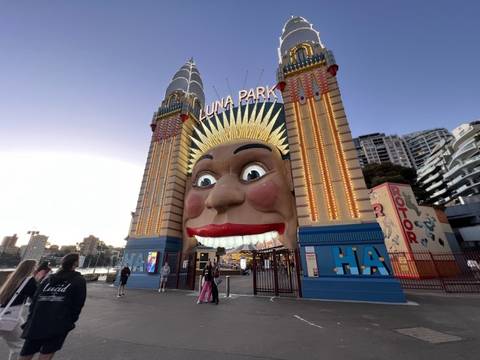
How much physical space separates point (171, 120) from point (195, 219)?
9.26 m

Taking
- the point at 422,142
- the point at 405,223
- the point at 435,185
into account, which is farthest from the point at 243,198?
the point at 422,142

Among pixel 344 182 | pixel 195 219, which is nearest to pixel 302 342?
pixel 344 182

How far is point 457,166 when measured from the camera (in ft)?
184

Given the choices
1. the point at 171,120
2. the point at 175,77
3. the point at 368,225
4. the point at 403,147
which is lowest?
the point at 368,225

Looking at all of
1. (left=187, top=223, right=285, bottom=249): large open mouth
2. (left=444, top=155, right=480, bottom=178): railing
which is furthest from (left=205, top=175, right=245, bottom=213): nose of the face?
(left=444, top=155, right=480, bottom=178): railing

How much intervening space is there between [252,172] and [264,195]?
65.8 inches

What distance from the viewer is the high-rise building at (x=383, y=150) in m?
99.2

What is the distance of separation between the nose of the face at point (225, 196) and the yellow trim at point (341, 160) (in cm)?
516

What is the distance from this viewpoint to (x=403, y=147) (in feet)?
336

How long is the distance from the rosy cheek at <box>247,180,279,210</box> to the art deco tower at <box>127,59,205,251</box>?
6560 millimetres

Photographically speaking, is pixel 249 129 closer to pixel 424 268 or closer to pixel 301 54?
pixel 301 54

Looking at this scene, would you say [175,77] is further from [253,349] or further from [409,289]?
[409,289]

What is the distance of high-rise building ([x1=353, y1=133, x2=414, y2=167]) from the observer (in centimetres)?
9919

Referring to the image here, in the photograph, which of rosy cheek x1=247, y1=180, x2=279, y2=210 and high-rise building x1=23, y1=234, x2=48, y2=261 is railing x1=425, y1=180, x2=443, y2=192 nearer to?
rosy cheek x1=247, y1=180, x2=279, y2=210
